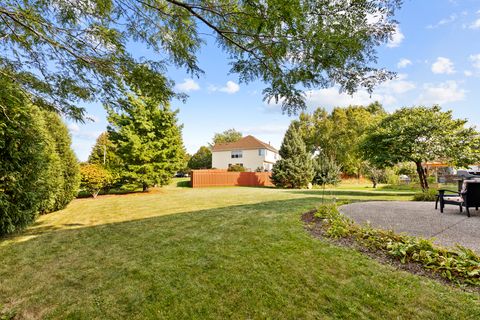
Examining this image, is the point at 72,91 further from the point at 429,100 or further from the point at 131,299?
the point at 429,100

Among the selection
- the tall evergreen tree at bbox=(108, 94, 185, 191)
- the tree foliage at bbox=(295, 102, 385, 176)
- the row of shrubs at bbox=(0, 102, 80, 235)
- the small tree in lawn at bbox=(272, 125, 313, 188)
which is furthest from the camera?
the tree foliage at bbox=(295, 102, 385, 176)

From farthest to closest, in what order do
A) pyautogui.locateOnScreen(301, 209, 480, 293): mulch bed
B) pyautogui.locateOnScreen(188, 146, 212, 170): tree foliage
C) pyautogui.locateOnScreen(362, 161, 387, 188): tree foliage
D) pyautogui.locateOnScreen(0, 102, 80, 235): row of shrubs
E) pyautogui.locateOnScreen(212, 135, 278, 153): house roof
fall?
pyautogui.locateOnScreen(188, 146, 212, 170): tree foliage → pyautogui.locateOnScreen(212, 135, 278, 153): house roof → pyautogui.locateOnScreen(362, 161, 387, 188): tree foliage → pyautogui.locateOnScreen(0, 102, 80, 235): row of shrubs → pyautogui.locateOnScreen(301, 209, 480, 293): mulch bed

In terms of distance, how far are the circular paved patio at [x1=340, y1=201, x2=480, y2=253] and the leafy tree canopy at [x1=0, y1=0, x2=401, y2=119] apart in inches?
126

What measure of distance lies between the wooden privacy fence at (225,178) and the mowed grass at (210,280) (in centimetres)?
1549

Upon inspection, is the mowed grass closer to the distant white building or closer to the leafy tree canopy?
the leafy tree canopy

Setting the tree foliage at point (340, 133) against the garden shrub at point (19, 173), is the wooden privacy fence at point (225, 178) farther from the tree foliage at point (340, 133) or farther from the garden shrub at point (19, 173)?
A: the garden shrub at point (19, 173)

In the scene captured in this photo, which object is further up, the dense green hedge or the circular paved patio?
the dense green hedge

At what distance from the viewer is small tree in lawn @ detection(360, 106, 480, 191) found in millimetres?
10258

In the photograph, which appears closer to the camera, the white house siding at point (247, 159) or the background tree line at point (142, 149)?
the background tree line at point (142, 149)

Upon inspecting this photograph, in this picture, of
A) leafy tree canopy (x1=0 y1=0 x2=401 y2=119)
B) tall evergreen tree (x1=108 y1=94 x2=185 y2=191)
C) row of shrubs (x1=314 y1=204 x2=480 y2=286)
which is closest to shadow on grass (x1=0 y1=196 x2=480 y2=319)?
row of shrubs (x1=314 y1=204 x2=480 y2=286)

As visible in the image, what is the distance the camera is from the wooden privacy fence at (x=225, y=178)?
20.3 m

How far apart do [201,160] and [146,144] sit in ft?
88.8

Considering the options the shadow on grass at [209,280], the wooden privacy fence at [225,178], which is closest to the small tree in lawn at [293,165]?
the wooden privacy fence at [225,178]

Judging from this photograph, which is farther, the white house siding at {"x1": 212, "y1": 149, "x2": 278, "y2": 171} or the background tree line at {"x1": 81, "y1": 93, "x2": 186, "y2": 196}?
the white house siding at {"x1": 212, "y1": 149, "x2": 278, "y2": 171}
